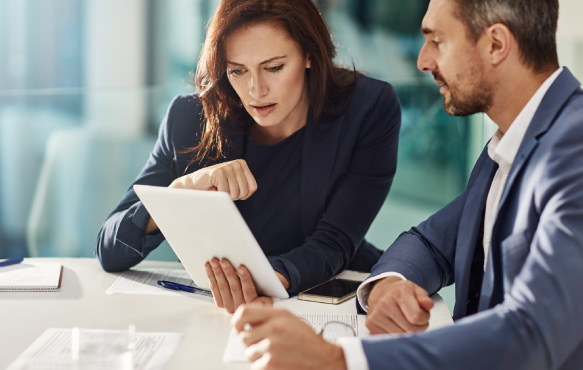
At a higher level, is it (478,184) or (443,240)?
(478,184)

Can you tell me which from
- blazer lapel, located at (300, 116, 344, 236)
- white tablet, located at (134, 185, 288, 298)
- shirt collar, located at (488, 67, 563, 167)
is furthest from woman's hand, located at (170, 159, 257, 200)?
shirt collar, located at (488, 67, 563, 167)

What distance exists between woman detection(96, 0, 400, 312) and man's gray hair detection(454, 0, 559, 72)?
0.71m

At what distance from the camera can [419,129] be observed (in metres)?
3.63

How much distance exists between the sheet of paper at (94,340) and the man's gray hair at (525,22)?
0.82 meters

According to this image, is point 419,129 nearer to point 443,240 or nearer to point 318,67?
point 318,67

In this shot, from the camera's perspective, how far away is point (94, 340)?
1.32 meters

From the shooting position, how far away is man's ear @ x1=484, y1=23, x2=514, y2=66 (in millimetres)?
1295

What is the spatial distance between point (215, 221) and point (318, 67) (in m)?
0.81

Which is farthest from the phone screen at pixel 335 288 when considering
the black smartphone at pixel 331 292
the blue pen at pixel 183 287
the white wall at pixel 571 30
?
the white wall at pixel 571 30

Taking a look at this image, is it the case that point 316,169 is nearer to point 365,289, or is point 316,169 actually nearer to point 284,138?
point 284,138

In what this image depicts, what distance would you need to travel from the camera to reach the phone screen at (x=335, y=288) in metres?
1.63

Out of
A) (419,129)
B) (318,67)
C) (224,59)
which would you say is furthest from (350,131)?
(419,129)

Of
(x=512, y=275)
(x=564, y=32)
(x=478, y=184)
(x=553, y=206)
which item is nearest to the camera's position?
(x=553, y=206)

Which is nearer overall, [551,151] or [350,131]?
[551,151]
